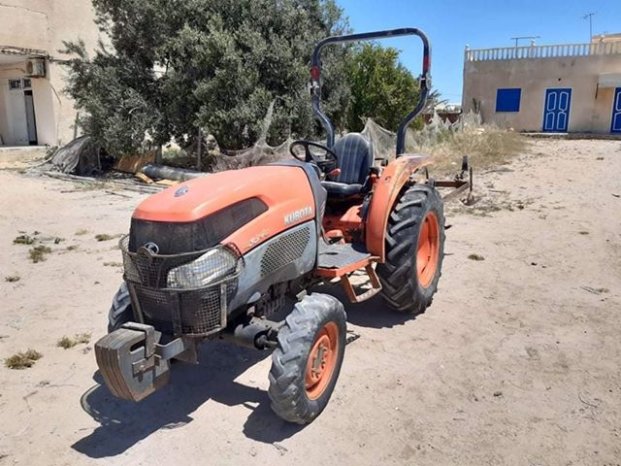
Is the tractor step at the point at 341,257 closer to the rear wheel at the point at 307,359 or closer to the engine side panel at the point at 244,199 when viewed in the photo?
the engine side panel at the point at 244,199

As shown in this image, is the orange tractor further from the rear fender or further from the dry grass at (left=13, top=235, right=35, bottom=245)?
the dry grass at (left=13, top=235, right=35, bottom=245)

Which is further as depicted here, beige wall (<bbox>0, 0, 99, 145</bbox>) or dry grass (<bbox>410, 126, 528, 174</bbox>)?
beige wall (<bbox>0, 0, 99, 145</bbox>)

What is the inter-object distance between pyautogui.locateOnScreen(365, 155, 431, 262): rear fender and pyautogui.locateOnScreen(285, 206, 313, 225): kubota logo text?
755 millimetres

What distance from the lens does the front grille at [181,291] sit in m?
2.65

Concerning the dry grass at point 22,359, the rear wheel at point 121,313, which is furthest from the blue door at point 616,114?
the dry grass at point 22,359

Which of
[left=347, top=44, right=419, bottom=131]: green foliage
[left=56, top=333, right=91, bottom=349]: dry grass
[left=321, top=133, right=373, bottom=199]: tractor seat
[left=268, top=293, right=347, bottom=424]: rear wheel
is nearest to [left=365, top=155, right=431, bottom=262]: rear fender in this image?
[left=321, top=133, right=373, bottom=199]: tractor seat

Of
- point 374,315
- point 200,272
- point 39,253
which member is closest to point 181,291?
point 200,272

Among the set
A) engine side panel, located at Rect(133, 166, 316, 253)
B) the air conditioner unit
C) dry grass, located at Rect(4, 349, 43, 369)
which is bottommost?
dry grass, located at Rect(4, 349, 43, 369)

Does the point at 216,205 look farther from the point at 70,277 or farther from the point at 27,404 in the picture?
the point at 70,277

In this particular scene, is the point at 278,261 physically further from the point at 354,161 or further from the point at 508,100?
the point at 508,100

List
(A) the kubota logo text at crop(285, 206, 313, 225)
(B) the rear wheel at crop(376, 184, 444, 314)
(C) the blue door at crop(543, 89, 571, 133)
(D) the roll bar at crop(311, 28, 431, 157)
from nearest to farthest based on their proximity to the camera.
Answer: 1. (A) the kubota logo text at crop(285, 206, 313, 225)
2. (B) the rear wheel at crop(376, 184, 444, 314)
3. (D) the roll bar at crop(311, 28, 431, 157)
4. (C) the blue door at crop(543, 89, 571, 133)

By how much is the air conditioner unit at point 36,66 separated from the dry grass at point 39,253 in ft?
42.2

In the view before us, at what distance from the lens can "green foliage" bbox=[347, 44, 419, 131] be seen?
17.8 metres

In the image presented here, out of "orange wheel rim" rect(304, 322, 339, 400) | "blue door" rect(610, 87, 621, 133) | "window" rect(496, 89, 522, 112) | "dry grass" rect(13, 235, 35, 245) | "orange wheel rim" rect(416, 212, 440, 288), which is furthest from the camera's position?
"window" rect(496, 89, 522, 112)
